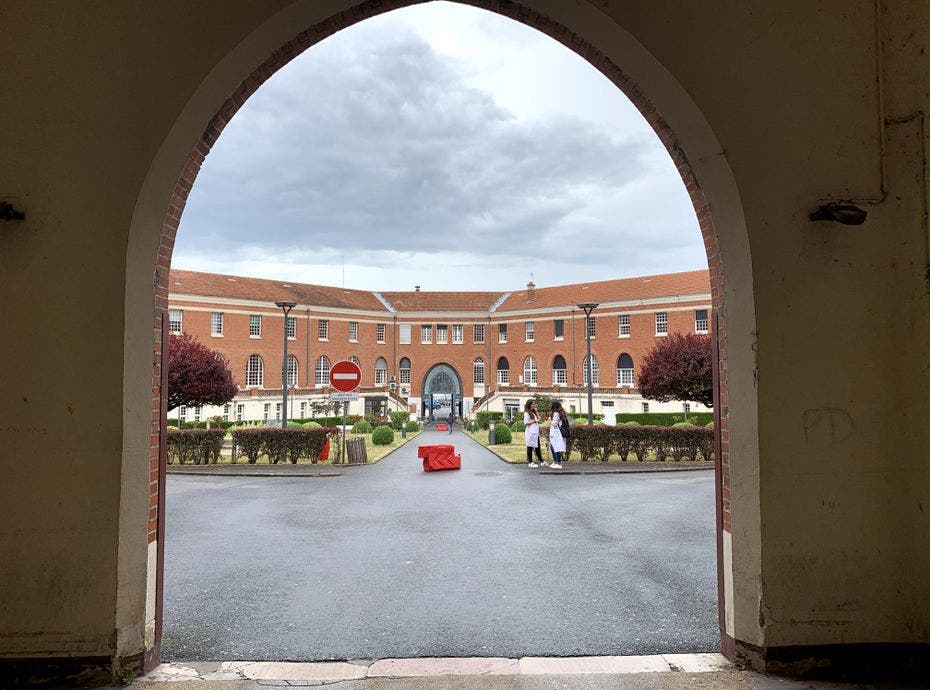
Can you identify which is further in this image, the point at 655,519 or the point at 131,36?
the point at 655,519

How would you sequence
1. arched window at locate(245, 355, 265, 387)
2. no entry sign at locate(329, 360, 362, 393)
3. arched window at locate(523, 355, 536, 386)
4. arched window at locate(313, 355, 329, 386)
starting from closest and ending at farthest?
no entry sign at locate(329, 360, 362, 393) → arched window at locate(245, 355, 265, 387) → arched window at locate(313, 355, 329, 386) → arched window at locate(523, 355, 536, 386)

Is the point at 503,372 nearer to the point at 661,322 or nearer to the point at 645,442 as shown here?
the point at 661,322

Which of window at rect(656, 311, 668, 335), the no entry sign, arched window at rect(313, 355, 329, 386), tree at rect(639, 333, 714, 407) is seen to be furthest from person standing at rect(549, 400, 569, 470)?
arched window at rect(313, 355, 329, 386)

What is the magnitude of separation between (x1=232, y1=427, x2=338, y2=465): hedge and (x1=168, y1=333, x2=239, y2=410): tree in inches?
295

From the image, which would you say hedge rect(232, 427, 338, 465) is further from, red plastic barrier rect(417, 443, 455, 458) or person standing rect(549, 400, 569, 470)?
person standing rect(549, 400, 569, 470)

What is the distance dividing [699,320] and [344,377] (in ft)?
105

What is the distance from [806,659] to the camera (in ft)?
11.7

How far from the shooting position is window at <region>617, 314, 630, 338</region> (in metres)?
43.4

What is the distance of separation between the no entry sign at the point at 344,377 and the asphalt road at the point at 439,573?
4392 mm

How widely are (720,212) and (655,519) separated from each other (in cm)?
598

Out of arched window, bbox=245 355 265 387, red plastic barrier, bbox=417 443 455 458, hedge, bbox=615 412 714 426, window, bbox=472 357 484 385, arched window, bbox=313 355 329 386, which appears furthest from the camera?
window, bbox=472 357 484 385

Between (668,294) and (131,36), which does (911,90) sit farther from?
(668,294)

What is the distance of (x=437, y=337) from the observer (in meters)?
52.1

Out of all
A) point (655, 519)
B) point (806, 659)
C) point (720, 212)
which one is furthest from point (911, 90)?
point (655, 519)
